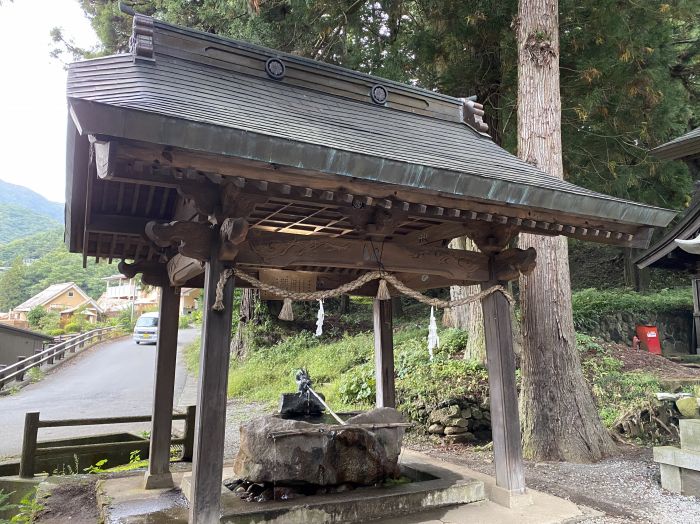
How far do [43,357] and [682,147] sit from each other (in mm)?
19937

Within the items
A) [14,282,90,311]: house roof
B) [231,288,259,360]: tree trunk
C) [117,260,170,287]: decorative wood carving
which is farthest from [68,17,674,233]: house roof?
[14,282,90,311]: house roof

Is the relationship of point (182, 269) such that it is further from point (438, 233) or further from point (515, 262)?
point (515, 262)

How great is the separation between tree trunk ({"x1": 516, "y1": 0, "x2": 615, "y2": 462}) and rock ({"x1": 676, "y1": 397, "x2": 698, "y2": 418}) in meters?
1.15

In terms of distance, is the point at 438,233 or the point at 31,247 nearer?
the point at 438,233

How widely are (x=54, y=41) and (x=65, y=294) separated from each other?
4389 cm

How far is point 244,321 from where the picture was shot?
16.3 meters

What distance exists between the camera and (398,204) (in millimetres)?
3893

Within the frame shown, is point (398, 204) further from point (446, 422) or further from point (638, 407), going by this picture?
point (638, 407)

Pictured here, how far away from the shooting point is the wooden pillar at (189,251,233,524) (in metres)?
3.52

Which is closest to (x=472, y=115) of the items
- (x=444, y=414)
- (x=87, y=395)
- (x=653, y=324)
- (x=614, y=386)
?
(x=444, y=414)

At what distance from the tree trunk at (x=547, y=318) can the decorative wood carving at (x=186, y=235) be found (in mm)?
4833

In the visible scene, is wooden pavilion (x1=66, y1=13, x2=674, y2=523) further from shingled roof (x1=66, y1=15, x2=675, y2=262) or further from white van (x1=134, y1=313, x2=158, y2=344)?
white van (x1=134, y1=313, x2=158, y2=344)

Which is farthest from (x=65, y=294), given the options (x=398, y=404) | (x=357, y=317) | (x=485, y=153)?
(x=485, y=153)

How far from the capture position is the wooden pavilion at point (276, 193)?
124 inches
